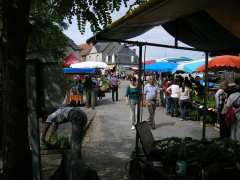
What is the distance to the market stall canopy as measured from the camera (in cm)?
363

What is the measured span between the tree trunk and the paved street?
258cm

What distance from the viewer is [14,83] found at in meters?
4.55

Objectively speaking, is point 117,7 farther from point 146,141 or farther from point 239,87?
point 239,87

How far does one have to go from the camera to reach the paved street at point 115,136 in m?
7.83

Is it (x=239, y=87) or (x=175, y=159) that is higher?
(x=239, y=87)

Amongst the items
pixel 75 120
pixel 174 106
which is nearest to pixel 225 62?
pixel 174 106

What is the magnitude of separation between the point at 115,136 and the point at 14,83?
7285 mm

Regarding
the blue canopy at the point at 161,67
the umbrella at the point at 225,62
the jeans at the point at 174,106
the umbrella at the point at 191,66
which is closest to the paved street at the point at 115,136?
the jeans at the point at 174,106

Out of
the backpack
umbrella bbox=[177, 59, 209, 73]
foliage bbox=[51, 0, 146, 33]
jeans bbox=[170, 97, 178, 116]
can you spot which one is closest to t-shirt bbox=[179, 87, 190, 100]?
jeans bbox=[170, 97, 178, 116]

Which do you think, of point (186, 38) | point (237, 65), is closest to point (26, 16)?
point (186, 38)

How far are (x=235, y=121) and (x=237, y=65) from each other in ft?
19.7

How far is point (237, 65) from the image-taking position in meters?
14.7

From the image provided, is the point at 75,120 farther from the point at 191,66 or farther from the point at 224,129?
the point at 191,66

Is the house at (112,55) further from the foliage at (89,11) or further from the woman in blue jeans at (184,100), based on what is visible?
the foliage at (89,11)
